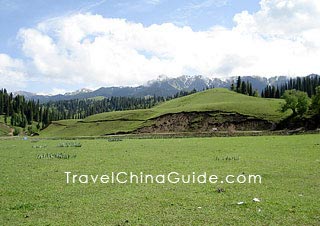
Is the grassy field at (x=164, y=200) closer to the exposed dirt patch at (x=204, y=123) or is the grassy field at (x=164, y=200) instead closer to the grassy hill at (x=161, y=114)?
the exposed dirt patch at (x=204, y=123)

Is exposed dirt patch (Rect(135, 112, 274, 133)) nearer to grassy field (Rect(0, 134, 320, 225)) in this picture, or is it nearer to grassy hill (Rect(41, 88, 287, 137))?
grassy hill (Rect(41, 88, 287, 137))

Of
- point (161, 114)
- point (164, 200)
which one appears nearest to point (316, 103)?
point (161, 114)

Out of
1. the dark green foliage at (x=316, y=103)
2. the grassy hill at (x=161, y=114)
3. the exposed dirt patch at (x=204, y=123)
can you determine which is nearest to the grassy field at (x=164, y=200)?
the dark green foliage at (x=316, y=103)

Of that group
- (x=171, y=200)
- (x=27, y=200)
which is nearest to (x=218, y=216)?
(x=171, y=200)

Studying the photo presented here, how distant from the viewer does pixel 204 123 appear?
121500 millimetres

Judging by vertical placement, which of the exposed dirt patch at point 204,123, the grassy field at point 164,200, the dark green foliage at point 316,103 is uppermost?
the dark green foliage at point 316,103

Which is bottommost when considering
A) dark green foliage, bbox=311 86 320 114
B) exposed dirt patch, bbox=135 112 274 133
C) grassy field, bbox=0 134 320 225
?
grassy field, bbox=0 134 320 225

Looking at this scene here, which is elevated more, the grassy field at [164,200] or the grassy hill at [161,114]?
the grassy hill at [161,114]

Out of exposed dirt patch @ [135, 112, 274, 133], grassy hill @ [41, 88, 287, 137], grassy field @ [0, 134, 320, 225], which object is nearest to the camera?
grassy field @ [0, 134, 320, 225]

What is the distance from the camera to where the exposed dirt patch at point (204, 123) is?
11369cm

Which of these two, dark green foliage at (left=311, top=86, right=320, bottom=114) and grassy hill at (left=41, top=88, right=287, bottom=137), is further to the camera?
grassy hill at (left=41, top=88, right=287, bottom=137)

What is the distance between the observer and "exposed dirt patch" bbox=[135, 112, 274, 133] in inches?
4476


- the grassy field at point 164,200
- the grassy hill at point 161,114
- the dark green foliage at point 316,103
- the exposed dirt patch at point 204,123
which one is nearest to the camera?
the grassy field at point 164,200

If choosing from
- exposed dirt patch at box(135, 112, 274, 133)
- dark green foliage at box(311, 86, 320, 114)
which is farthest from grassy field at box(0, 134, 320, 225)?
exposed dirt patch at box(135, 112, 274, 133)
